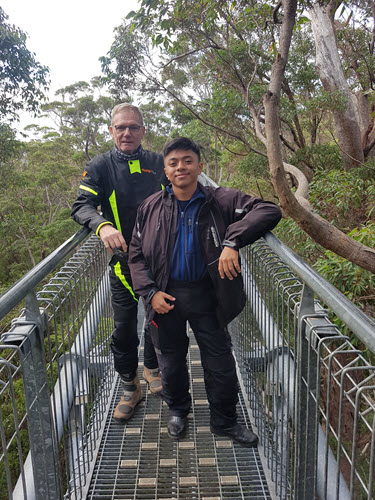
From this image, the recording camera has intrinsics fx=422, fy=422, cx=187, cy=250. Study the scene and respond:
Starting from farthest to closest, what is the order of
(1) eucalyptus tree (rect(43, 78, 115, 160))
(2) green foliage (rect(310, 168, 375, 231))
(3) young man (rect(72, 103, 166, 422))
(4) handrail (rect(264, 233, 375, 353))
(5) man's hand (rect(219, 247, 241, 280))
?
(1) eucalyptus tree (rect(43, 78, 115, 160)) → (2) green foliage (rect(310, 168, 375, 231)) → (3) young man (rect(72, 103, 166, 422)) → (5) man's hand (rect(219, 247, 241, 280)) → (4) handrail (rect(264, 233, 375, 353))

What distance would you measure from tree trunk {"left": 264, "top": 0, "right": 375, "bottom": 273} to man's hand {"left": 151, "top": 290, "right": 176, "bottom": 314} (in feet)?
9.43

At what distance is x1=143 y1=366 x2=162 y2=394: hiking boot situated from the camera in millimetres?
2873

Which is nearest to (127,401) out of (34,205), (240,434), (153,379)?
(153,379)

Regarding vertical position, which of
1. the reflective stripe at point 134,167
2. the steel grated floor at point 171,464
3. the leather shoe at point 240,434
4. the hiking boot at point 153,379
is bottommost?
the steel grated floor at point 171,464

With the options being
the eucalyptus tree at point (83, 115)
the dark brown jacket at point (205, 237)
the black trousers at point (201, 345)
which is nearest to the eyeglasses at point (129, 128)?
the dark brown jacket at point (205, 237)

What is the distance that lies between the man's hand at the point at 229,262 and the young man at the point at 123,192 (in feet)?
2.33

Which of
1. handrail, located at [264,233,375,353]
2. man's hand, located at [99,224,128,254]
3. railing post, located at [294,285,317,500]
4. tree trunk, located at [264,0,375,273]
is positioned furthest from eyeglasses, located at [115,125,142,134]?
tree trunk, located at [264,0,375,273]

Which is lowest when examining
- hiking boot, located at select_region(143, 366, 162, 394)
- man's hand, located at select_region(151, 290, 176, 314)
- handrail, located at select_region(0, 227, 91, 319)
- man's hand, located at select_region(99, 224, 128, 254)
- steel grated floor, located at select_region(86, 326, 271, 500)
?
steel grated floor, located at select_region(86, 326, 271, 500)

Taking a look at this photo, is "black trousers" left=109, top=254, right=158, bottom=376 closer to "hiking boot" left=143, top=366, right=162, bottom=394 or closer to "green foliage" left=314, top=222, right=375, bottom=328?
"hiking boot" left=143, top=366, right=162, bottom=394

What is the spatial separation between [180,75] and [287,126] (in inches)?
280

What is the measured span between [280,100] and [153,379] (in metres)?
7.60

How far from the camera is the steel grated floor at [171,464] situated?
2141 millimetres

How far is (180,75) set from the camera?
16.4 meters

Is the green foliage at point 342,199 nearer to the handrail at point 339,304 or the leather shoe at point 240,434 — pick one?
the leather shoe at point 240,434
